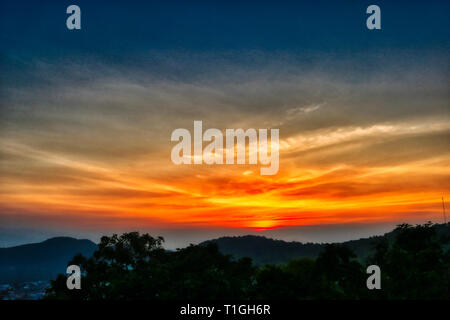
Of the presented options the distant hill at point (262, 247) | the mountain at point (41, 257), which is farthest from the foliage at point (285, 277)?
the mountain at point (41, 257)

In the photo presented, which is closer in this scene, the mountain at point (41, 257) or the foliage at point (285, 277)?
the foliage at point (285, 277)

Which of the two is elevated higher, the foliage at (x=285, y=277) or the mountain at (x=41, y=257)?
the foliage at (x=285, y=277)

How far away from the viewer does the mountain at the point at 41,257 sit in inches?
3605

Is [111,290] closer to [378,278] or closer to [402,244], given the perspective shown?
[378,278]

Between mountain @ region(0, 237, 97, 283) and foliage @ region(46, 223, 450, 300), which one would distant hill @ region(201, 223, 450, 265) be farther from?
foliage @ region(46, 223, 450, 300)

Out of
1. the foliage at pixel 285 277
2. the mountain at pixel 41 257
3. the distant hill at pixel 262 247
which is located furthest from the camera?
the mountain at pixel 41 257

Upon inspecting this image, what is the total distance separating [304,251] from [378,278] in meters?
51.9

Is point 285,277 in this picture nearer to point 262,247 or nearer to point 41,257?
point 262,247

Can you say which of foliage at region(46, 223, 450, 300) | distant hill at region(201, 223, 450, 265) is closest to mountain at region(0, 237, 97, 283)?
distant hill at region(201, 223, 450, 265)

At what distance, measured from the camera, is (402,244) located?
94.2ft

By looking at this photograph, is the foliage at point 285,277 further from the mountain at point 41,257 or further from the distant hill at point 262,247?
the mountain at point 41,257

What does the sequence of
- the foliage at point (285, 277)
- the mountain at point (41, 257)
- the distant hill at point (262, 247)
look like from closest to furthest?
the foliage at point (285, 277), the distant hill at point (262, 247), the mountain at point (41, 257)

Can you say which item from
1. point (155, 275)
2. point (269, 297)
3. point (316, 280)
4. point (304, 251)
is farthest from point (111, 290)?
point (304, 251)
